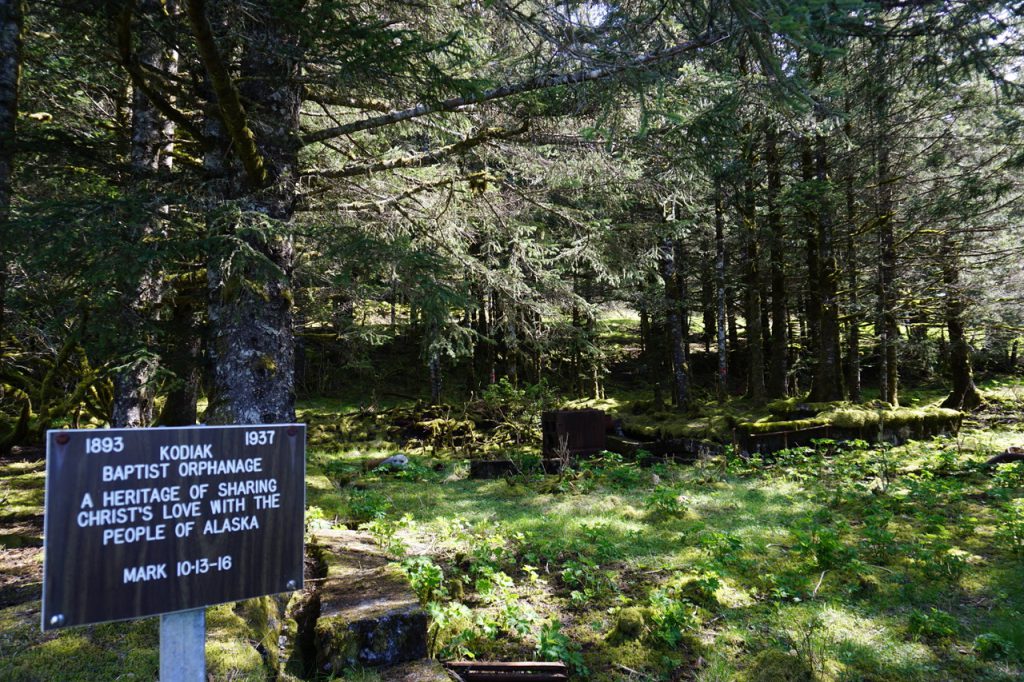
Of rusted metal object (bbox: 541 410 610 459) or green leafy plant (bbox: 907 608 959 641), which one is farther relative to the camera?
rusted metal object (bbox: 541 410 610 459)

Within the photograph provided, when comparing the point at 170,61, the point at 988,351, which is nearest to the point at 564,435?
the point at 170,61

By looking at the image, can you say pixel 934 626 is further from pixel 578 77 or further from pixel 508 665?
pixel 578 77

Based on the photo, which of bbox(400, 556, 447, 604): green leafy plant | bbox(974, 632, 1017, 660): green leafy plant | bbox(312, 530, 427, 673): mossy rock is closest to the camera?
bbox(312, 530, 427, 673): mossy rock

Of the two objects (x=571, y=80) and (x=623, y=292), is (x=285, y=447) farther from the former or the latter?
(x=623, y=292)

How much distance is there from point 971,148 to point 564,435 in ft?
35.7

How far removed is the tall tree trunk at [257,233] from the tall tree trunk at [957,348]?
15.8m

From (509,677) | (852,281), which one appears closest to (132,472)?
(509,677)

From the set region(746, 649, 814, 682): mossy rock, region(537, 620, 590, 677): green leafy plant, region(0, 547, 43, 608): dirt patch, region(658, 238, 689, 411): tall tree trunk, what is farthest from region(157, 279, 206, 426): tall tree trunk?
region(658, 238, 689, 411): tall tree trunk

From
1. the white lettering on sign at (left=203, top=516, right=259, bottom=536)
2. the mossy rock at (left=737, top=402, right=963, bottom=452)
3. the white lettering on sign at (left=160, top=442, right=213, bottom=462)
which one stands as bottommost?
the mossy rock at (left=737, top=402, right=963, bottom=452)

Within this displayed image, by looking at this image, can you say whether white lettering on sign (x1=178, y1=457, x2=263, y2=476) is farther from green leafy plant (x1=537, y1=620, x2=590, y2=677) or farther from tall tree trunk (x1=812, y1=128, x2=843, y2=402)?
tall tree trunk (x1=812, y1=128, x2=843, y2=402)

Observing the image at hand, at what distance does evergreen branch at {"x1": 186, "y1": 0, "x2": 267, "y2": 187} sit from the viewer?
3820mm

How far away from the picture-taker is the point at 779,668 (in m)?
3.88

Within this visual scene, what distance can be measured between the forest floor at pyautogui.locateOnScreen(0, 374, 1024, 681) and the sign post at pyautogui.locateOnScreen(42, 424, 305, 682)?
3.45ft

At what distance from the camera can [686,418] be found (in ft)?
55.1
